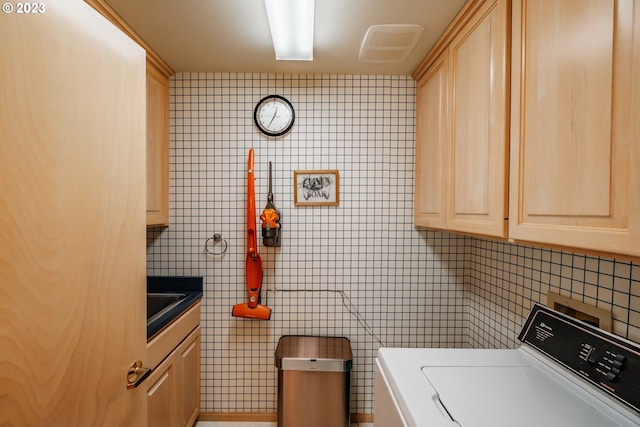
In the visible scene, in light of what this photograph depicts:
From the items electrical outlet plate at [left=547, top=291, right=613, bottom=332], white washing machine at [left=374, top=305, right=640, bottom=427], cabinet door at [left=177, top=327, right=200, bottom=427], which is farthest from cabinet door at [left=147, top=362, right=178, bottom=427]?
electrical outlet plate at [left=547, top=291, right=613, bottom=332]

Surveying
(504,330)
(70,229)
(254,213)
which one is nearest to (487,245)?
(504,330)

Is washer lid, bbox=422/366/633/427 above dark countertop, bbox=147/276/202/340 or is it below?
below

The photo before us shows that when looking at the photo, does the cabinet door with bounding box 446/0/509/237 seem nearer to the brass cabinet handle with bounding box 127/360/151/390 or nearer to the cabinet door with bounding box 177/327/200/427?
the brass cabinet handle with bounding box 127/360/151/390

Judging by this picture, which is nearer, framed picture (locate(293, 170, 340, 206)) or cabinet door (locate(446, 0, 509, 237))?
cabinet door (locate(446, 0, 509, 237))

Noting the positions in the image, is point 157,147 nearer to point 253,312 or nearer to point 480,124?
point 253,312

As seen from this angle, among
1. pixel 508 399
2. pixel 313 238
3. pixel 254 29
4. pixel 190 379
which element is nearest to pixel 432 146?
pixel 313 238

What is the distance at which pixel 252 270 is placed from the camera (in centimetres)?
184

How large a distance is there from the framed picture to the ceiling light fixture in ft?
2.22

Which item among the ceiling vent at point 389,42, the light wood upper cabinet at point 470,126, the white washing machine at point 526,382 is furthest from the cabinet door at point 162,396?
the ceiling vent at point 389,42

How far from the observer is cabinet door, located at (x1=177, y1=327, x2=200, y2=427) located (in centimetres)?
168

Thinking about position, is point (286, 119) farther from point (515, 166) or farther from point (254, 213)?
point (515, 166)

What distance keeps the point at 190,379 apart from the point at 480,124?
6.76ft

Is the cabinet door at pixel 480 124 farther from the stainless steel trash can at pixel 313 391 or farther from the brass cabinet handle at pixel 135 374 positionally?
the brass cabinet handle at pixel 135 374

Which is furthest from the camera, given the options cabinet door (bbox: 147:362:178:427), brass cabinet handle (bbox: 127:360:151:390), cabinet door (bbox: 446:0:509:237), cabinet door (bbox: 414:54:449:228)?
cabinet door (bbox: 414:54:449:228)
